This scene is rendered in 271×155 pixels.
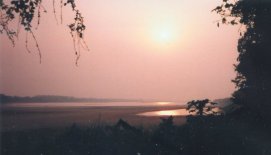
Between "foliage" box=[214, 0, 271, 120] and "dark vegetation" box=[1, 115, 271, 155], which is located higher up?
"foliage" box=[214, 0, 271, 120]

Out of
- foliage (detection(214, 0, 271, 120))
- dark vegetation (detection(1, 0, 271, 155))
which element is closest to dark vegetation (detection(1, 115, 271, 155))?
dark vegetation (detection(1, 0, 271, 155))

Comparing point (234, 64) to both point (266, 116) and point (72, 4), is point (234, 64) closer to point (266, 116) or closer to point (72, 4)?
point (266, 116)

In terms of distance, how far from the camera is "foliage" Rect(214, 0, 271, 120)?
21172 mm

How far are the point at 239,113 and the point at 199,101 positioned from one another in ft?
17.8

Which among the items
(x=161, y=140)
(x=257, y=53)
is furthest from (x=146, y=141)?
(x=257, y=53)

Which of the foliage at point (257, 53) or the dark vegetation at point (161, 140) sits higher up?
the foliage at point (257, 53)

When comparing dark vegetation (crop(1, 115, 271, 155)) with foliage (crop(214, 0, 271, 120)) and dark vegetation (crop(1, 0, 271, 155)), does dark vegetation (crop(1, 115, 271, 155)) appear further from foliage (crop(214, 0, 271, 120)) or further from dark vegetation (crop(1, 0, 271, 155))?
foliage (crop(214, 0, 271, 120))

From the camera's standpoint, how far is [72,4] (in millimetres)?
9555

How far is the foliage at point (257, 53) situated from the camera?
21.2m

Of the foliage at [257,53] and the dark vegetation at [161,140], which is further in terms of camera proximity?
the foliage at [257,53]

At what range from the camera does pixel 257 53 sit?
79.2 feet

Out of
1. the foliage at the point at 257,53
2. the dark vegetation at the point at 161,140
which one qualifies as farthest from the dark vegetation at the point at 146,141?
the foliage at the point at 257,53

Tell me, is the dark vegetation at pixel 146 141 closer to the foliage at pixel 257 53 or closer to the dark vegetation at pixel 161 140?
the dark vegetation at pixel 161 140

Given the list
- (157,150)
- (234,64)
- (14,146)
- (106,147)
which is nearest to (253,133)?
(157,150)
